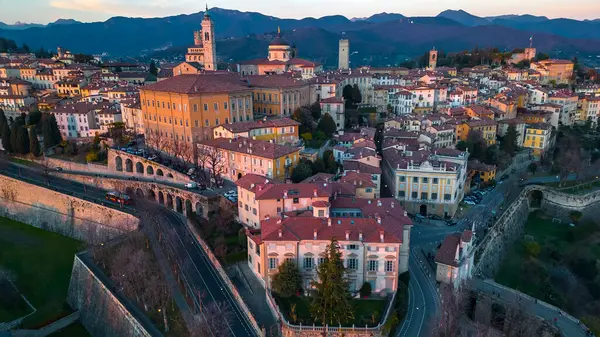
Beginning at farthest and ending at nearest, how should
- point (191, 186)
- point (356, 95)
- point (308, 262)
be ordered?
point (356, 95), point (191, 186), point (308, 262)

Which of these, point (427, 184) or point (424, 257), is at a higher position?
point (427, 184)

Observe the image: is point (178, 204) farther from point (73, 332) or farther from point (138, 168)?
point (73, 332)

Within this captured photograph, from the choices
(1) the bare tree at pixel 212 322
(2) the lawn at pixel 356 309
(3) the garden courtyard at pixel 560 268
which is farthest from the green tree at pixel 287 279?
(3) the garden courtyard at pixel 560 268

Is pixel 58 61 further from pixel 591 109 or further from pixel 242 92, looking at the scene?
pixel 591 109

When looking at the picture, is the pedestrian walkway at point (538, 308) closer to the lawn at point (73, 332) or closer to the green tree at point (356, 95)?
the lawn at point (73, 332)

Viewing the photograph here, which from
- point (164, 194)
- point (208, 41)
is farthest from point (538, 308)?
point (208, 41)

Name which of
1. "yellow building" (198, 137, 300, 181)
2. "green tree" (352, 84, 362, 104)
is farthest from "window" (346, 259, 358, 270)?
"green tree" (352, 84, 362, 104)
